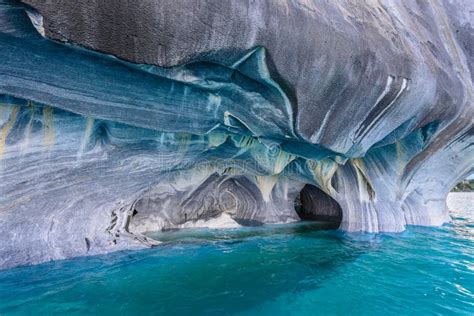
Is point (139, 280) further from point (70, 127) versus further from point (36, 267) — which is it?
point (70, 127)

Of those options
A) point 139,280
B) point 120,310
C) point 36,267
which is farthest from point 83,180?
point 120,310

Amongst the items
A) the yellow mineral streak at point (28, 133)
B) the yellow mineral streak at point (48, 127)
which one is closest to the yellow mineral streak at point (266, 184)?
the yellow mineral streak at point (48, 127)

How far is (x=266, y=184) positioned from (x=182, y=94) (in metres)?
6.22

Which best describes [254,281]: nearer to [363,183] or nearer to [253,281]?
[253,281]

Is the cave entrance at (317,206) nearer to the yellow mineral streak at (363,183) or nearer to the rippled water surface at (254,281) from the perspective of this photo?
the yellow mineral streak at (363,183)

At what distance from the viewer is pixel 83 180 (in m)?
5.02

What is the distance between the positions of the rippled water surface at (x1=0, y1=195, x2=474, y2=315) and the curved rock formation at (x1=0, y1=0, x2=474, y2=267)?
94 cm

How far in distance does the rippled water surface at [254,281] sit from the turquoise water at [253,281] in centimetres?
1

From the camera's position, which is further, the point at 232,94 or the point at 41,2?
the point at 232,94

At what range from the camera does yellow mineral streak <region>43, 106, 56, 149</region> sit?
4316mm

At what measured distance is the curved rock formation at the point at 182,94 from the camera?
3.19 metres

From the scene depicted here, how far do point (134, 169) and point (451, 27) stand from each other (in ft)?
31.2

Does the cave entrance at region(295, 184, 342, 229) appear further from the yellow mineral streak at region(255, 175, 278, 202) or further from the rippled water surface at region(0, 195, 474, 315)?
the rippled water surface at region(0, 195, 474, 315)

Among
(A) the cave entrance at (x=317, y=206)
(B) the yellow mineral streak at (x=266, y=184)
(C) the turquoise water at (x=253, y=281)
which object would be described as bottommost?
(C) the turquoise water at (x=253, y=281)
